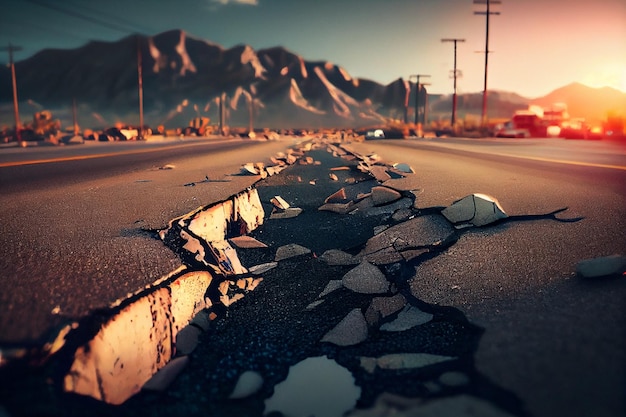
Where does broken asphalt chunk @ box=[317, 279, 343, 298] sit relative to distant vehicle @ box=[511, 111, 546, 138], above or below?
below

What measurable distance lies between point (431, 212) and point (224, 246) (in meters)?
1.82

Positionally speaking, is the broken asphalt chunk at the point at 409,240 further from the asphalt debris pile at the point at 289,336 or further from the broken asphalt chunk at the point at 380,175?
the broken asphalt chunk at the point at 380,175

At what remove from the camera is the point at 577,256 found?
2375 millimetres

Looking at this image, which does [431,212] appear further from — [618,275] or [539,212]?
[618,275]

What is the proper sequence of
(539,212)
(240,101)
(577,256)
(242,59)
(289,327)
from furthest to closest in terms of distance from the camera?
(242,59)
(240,101)
(539,212)
(577,256)
(289,327)

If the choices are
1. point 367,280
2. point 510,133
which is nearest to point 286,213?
point 367,280

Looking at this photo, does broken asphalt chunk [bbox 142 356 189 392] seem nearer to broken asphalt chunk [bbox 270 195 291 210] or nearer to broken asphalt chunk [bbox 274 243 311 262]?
broken asphalt chunk [bbox 274 243 311 262]

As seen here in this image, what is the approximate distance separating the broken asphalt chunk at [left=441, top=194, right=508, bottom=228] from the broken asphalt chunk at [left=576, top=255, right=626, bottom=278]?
1.00m

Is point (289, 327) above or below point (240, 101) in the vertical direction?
below

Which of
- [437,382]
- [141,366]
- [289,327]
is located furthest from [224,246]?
[437,382]

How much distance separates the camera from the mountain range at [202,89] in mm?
150875

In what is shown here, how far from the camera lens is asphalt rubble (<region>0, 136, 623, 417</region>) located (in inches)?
54.9

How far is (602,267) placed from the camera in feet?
6.72

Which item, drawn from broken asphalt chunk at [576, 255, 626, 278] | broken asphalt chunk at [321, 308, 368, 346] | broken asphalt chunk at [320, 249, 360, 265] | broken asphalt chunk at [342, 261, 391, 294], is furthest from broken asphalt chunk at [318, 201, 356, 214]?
broken asphalt chunk at [576, 255, 626, 278]
